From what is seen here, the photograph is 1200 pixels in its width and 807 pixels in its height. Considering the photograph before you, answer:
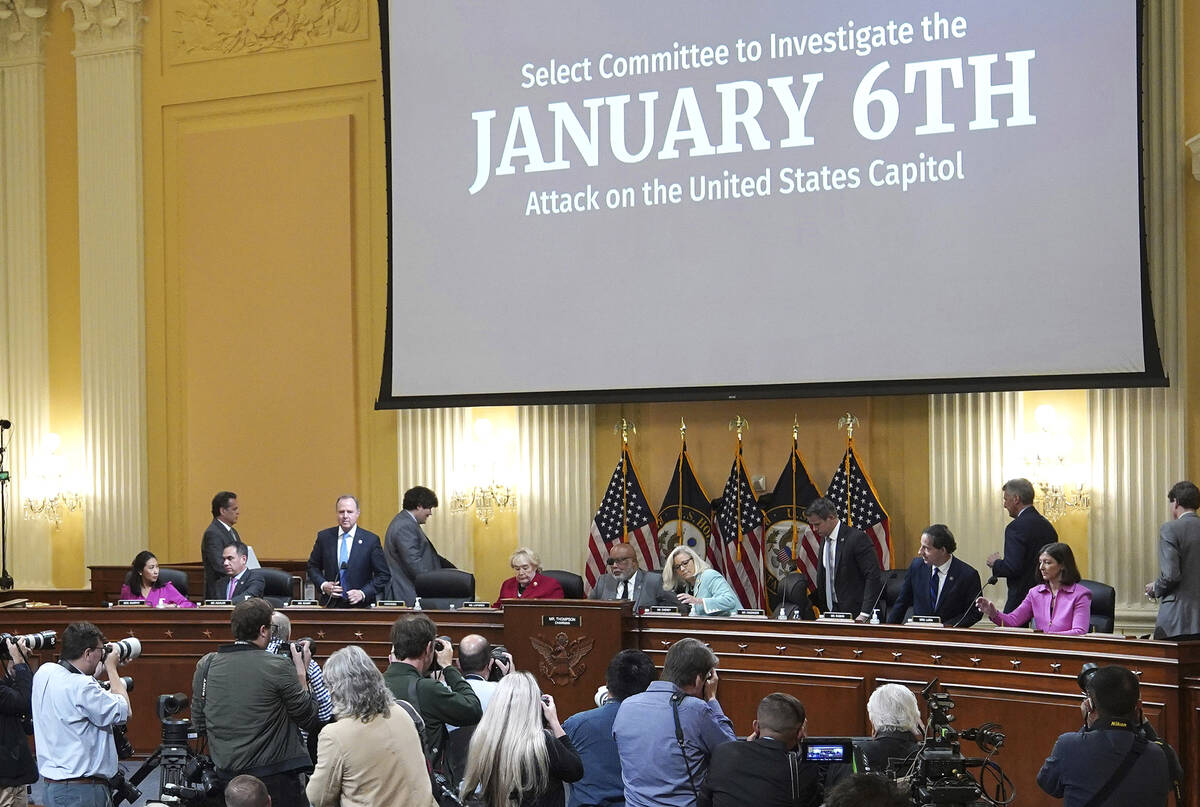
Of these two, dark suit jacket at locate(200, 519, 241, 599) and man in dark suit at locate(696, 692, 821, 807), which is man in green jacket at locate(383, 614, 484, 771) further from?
dark suit jacket at locate(200, 519, 241, 599)

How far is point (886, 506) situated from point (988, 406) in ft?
3.21

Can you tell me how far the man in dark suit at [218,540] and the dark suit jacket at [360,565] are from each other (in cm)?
60

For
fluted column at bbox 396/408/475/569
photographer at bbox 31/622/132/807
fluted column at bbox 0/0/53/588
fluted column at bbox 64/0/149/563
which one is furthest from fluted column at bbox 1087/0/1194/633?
fluted column at bbox 0/0/53/588

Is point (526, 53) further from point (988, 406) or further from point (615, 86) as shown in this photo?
point (988, 406)

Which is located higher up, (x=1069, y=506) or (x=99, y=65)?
(x=99, y=65)

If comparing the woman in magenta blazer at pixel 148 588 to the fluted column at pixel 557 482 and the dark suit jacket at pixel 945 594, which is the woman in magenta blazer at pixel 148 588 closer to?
the fluted column at pixel 557 482

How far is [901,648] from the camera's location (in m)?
6.86

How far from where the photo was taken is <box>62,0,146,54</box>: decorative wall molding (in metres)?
12.0

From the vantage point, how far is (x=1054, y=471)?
29.4 ft

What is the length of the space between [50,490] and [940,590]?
8091 mm

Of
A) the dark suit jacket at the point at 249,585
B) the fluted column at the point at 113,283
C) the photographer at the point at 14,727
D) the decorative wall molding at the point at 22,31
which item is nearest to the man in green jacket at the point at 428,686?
the photographer at the point at 14,727

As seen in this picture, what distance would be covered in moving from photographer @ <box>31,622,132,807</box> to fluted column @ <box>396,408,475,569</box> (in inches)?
216

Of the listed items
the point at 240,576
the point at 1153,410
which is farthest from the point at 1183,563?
the point at 240,576

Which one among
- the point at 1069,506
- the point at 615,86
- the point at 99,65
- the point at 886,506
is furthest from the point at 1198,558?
the point at 99,65
